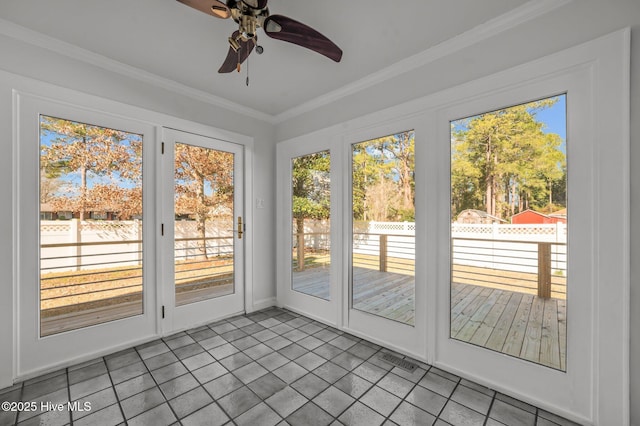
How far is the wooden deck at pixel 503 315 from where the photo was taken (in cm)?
182

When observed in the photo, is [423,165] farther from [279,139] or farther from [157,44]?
[157,44]

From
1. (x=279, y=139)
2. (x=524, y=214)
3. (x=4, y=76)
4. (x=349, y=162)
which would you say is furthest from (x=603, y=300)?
(x=4, y=76)

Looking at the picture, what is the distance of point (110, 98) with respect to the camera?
249 centimetres

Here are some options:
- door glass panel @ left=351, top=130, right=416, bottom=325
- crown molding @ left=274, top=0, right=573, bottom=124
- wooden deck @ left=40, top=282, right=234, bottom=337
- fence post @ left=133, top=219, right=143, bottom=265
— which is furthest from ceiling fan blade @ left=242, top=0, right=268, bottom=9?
wooden deck @ left=40, top=282, right=234, bottom=337

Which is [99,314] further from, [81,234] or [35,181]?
[35,181]

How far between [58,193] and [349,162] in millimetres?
2565

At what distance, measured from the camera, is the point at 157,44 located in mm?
2248

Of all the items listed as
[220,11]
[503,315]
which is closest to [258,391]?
[503,315]

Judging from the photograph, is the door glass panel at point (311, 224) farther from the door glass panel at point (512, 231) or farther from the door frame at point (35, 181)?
the door glass panel at point (512, 231)

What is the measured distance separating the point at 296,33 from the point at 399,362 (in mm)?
2528

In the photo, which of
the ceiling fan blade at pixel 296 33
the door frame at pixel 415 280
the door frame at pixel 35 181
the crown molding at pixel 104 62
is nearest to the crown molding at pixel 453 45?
the door frame at pixel 415 280

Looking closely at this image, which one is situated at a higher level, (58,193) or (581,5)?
(581,5)

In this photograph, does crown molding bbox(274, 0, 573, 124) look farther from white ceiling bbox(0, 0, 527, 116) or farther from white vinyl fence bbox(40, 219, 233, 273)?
white vinyl fence bbox(40, 219, 233, 273)

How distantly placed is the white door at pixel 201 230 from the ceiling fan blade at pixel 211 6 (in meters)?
1.71
